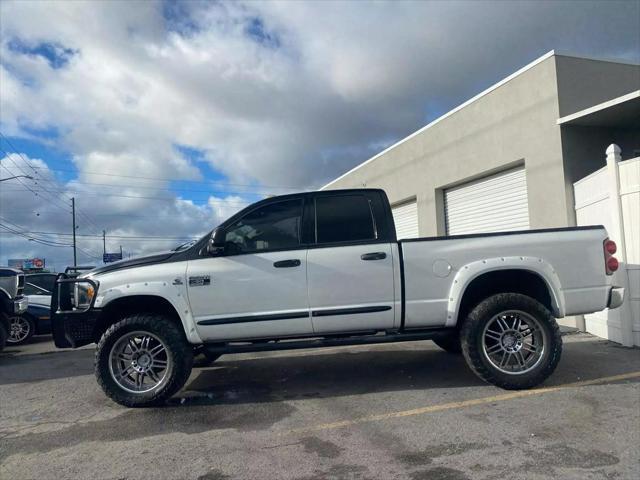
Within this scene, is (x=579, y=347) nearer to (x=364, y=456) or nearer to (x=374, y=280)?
(x=374, y=280)

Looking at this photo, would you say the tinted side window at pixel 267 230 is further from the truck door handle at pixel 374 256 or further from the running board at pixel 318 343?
the running board at pixel 318 343

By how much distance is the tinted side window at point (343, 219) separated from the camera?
17.3ft

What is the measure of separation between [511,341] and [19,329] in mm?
10560

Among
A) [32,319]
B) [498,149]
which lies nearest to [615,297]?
[498,149]

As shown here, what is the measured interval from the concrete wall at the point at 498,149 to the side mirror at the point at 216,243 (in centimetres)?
658

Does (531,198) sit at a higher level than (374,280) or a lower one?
higher

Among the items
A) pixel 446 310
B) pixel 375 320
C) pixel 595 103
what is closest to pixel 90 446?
pixel 375 320

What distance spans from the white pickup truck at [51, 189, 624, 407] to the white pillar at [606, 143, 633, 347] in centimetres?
199

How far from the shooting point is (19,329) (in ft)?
35.8

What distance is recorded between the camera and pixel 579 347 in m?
7.11

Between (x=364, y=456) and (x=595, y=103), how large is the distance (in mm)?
8464

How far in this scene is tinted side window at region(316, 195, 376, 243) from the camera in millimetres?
5266

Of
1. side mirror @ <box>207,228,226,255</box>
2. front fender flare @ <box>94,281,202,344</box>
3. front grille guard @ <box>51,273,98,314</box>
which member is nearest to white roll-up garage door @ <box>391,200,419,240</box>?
side mirror @ <box>207,228,226,255</box>

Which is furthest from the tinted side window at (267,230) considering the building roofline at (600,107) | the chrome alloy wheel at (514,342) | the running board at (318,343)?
the building roofline at (600,107)
